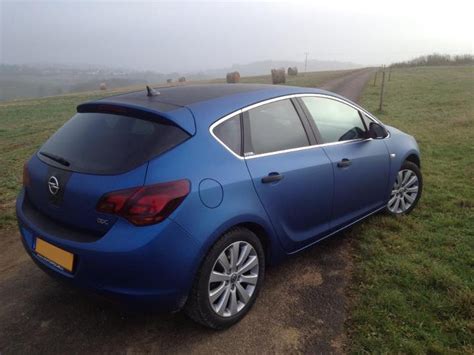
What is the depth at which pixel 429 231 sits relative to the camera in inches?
169

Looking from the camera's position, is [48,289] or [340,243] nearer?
[48,289]

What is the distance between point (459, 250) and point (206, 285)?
2582mm

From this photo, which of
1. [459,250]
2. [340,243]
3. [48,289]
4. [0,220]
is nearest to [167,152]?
[48,289]

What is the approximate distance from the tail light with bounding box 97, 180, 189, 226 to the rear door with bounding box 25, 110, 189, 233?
0.15 ft

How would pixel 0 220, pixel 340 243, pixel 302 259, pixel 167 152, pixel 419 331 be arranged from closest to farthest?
pixel 167 152 < pixel 419 331 < pixel 302 259 < pixel 340 243 < pixel 0 220

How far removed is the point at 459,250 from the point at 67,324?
11.2ft

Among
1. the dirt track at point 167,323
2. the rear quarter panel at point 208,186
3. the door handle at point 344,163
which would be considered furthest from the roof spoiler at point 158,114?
the door handle at point 344,163

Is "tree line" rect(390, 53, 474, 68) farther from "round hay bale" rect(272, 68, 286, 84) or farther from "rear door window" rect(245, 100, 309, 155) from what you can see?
"rear door window" rect(245, 100, 309, 155)

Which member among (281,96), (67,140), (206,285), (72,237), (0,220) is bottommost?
(0,220)

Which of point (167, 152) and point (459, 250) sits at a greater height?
point (167, 152)

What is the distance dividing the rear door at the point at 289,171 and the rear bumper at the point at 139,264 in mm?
731

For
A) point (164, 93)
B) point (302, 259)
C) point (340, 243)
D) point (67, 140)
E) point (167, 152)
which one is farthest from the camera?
point (340, 243)

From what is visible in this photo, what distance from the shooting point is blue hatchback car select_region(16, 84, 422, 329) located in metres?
2.39

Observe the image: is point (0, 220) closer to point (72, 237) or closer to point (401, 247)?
point (72, 237)
